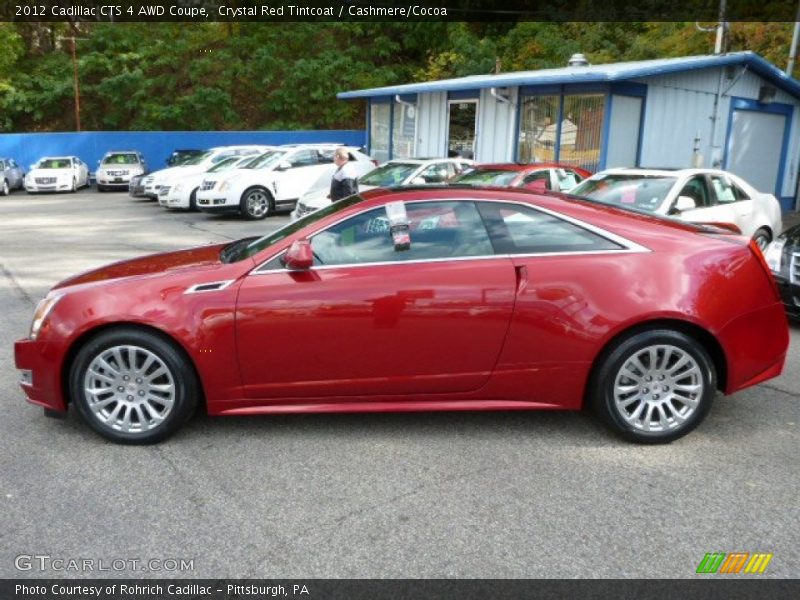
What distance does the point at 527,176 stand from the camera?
1173 cm

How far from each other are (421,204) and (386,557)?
6.83 ft

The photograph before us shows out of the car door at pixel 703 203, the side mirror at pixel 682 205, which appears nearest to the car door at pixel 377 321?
the side mirror at pixel 682 205

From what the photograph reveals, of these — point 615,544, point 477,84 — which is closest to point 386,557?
point 615,544

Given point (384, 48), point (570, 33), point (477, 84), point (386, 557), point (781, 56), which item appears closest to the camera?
point (386, 557)

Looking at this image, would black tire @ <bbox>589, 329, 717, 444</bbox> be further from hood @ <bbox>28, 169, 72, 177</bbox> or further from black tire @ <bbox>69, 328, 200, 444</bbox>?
Result: hood @ <bbox>28, 169, 72, 177</bbox>

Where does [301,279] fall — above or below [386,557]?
above

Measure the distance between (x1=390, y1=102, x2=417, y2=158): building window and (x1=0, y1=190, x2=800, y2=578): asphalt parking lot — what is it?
719 inches

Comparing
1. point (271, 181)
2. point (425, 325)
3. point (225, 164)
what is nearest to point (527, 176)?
point (271, 181)

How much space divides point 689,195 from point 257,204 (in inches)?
402

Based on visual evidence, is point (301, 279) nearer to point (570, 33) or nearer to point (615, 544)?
point (615, 544)

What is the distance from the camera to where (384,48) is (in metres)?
37.9

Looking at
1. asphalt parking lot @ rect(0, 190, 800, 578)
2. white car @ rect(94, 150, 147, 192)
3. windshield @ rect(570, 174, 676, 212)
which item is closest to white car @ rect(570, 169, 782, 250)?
windshield @ rect(570, 174, 676, 212)

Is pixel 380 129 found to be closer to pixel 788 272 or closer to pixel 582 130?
pixel 582 130
